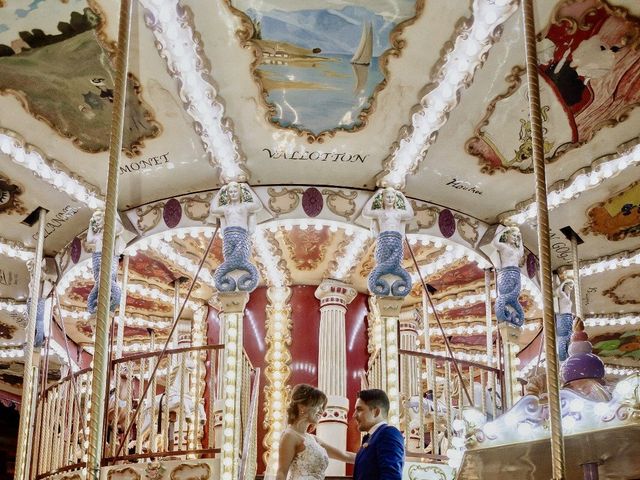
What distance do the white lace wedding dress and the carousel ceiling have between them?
363 cm

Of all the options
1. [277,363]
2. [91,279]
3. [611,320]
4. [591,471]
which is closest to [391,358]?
[277,363]

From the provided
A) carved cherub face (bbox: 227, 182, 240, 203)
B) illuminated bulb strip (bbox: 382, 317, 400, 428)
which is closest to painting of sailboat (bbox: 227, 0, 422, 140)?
carved cherub face (bbox: 227, 182, 240, 203)

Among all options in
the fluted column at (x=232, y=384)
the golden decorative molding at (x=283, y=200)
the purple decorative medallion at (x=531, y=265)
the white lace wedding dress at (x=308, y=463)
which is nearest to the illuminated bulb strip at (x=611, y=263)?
the purple decorative medallion at (x=531, y=265)

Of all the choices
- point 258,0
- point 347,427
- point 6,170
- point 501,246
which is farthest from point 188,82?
point 347,427

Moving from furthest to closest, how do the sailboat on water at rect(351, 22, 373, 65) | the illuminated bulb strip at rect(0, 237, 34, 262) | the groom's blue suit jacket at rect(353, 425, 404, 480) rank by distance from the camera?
the illuminated bulb strip at rect(0, 237, 34, 262) < the sailboat on water at rect(351, 22, 373, 65) < the groom's blue suit jacket at rect(353, 425, 404, 480)

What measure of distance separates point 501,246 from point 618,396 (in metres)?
6.52

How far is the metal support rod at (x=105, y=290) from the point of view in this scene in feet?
12.0

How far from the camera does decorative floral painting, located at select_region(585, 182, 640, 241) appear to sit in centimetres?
1033

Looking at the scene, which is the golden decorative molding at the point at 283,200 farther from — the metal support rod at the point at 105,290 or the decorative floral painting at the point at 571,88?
the metal support rod at the point at 105,290

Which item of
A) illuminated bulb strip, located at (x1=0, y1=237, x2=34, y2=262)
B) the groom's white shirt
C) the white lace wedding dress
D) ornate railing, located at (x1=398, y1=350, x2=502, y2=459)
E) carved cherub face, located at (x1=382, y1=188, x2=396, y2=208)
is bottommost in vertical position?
the white lace wedding dress

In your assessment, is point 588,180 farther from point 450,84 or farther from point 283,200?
point 283,200

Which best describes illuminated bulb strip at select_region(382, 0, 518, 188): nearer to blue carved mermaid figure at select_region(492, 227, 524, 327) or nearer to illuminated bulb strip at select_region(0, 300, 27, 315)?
blue carved mermaid figure at select_region(492, 227, 524, 327)

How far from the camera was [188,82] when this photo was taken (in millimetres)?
8078

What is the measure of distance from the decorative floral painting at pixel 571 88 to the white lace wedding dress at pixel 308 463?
4098mm
